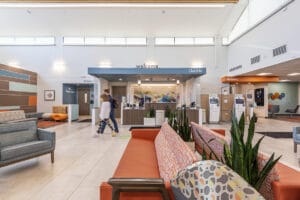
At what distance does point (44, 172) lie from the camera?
330cm

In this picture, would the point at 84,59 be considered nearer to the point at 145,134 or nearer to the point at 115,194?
the point at 145,134

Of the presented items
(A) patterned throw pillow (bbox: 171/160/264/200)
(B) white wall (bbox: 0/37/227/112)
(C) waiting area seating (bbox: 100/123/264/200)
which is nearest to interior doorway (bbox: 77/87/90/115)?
(B) white wall (bbox: 0/37/227/112)

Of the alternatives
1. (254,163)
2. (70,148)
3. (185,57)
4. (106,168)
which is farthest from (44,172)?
(185,57)

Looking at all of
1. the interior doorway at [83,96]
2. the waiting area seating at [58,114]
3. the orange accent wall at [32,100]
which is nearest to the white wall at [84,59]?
the orange accent wall at [32,100]

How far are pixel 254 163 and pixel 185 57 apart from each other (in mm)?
11542

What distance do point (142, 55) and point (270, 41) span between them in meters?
6.79

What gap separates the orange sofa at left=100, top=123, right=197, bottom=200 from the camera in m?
1.46

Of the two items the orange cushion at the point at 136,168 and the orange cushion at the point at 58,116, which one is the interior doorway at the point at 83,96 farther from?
the orange cushion at the point at 136,168

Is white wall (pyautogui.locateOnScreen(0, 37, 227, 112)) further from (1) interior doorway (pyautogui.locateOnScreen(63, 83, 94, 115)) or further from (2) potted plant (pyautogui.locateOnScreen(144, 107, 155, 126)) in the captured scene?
(2) potted plant (pyautogui.locateOnScreen(144, 107, 155, 126))

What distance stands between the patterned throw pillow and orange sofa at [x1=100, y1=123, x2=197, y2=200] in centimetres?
22

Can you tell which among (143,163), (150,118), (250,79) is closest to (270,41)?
(250,79)

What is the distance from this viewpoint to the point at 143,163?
2443 millimetres

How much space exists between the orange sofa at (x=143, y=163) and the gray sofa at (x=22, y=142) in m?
1.60

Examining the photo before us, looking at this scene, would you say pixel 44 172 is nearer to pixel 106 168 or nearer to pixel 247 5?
pixel 106 168
